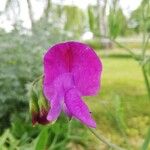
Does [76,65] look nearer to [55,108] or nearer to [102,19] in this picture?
[55,108]

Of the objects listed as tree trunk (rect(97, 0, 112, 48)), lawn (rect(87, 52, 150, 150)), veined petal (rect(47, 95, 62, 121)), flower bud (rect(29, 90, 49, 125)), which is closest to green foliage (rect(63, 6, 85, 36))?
tree trunk (rect(97, 0, 112, 48))

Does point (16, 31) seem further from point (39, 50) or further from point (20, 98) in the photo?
point (20, 98)

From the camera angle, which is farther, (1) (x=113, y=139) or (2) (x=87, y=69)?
(1) (x=113, y=139)

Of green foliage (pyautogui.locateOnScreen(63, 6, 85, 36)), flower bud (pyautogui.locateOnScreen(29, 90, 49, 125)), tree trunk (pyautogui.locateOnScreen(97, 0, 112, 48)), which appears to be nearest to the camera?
flower bud (pyautogui.locateOnScreen(29, 90, 49, 125))

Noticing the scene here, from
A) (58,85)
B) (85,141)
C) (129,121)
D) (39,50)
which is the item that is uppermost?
(58,85)

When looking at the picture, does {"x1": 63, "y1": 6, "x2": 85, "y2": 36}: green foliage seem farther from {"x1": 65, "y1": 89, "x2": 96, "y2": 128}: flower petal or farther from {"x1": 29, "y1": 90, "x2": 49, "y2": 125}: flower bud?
{"x1": 65, "y1": 89, "x2": 96, "y2": 128}: flower petal

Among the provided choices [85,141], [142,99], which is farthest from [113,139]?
[142,99]

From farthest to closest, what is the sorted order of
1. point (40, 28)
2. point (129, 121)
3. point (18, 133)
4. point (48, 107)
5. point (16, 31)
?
point (129, 121) < point (40, 28) < point (16, 31) < point (18, 133) < point (48, 107)
